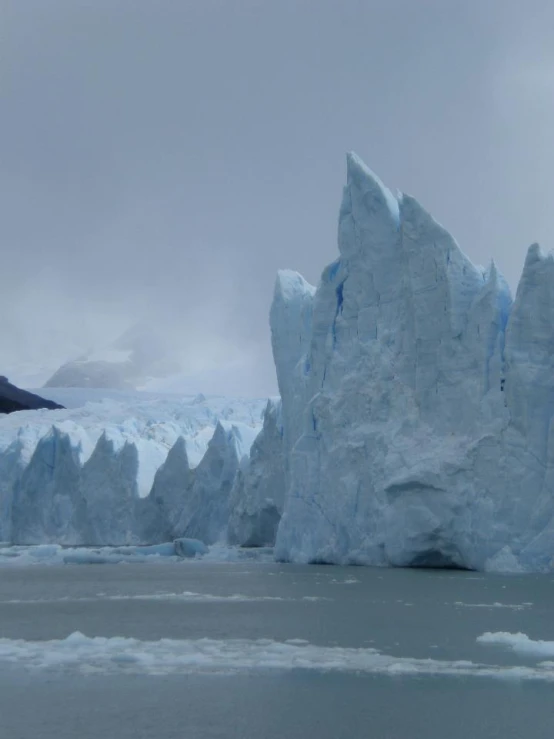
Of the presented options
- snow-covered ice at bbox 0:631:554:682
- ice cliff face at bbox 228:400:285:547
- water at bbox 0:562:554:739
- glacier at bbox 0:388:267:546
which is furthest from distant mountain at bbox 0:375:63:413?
snow-covered ice at bbox 0:631:554:682

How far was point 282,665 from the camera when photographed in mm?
8867

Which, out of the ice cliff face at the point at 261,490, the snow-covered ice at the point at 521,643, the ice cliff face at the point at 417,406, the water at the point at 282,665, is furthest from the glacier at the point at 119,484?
the snow-covered ice at the point at 521,643

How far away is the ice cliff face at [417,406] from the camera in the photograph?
17781 millimetres

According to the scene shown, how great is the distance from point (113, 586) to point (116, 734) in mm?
11163

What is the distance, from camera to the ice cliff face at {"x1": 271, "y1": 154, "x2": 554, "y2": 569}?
58.3 feet

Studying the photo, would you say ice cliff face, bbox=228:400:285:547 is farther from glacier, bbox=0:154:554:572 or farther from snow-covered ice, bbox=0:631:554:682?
snow-covered ice, bbox=0:631:554:682

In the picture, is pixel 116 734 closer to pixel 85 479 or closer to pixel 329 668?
pixel 329 668

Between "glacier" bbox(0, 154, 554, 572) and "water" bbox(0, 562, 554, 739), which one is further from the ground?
"glacier" bbox(0, 154, 554, 572)

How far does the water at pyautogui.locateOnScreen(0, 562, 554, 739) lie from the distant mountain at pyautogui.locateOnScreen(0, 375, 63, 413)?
4264 centimetres

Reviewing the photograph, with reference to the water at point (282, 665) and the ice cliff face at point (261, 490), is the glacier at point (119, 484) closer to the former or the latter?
the ice cliff face at point (261, 490)

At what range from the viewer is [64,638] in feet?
34.9

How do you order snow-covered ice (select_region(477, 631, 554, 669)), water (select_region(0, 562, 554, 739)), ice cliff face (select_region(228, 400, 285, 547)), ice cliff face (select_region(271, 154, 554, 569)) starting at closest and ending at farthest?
water (select_region(0, 562, 554, 739))
snow-covered ice (select_region(477, 631, 554, 669))
ice cliff face (select_region(271, 154, 554, 569))
ice cliff face (select_region(228, 400, 285, 547))

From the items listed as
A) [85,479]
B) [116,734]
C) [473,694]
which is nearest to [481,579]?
[473,694]

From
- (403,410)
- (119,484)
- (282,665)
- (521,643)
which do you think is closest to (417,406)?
(403,410)
